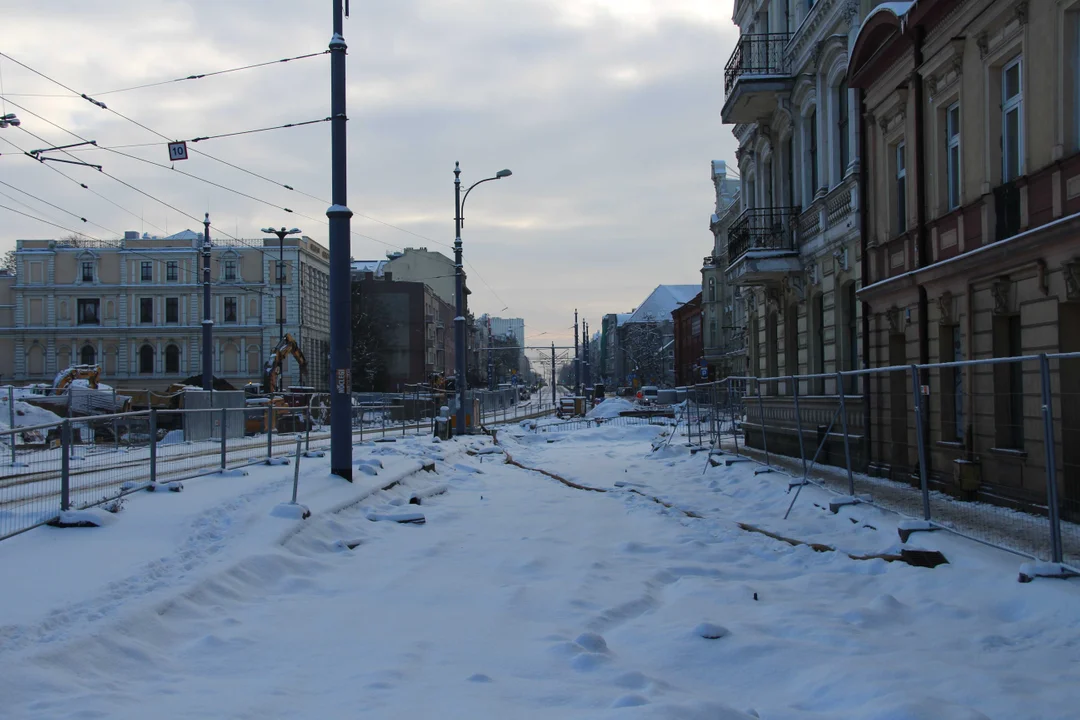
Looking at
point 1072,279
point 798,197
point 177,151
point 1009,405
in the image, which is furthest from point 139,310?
point 1009,405

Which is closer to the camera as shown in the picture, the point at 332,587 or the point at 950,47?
the point at 332,587

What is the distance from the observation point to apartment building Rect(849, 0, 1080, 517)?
930 centimetres

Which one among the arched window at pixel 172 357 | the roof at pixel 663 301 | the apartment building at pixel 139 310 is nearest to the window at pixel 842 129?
the apartment building at pixel 139 310

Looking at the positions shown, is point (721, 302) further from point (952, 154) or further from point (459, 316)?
point (952, 154)

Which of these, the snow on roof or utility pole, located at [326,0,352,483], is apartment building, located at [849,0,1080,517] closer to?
utility pole, located at [326,0,352,483]

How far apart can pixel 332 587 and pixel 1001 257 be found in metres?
9.48

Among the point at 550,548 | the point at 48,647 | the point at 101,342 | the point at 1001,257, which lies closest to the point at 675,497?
the point at 550,548

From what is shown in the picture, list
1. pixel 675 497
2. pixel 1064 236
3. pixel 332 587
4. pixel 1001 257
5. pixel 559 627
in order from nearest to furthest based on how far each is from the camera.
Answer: pixel 559 627, pixel 332 587, pixel 1064 236, pixel 1001 257, pixel 675 497

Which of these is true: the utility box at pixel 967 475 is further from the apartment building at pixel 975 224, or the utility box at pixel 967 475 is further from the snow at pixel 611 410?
the snow at pixel 611 410

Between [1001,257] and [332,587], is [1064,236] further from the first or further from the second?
[332,587]

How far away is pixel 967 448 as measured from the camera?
32.6 ft

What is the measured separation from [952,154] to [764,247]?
8.19m

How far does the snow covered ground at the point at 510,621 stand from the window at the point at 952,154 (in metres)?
6.14

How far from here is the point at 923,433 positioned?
9477mm
